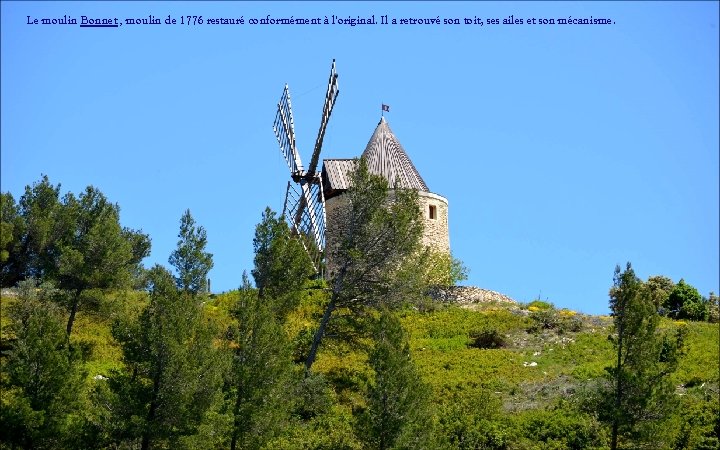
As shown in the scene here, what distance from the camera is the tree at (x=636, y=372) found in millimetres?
26672

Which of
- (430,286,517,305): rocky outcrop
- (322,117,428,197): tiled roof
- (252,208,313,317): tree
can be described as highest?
(322,117,428,197): tiled roof

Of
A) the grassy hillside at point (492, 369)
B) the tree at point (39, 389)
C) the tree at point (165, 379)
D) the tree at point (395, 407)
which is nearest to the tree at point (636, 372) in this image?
the grassy hillside at point (492, 369)

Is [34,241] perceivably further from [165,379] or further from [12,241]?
[165,379]

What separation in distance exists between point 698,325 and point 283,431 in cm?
2471

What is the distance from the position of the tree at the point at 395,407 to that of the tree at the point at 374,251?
319 inches

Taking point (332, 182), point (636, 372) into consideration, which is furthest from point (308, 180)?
point (636, 372)

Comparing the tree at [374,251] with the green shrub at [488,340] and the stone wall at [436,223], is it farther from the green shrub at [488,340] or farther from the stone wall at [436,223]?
the stone wall at [436,223]

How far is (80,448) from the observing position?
26.7m

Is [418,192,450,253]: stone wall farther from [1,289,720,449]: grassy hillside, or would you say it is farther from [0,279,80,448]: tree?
[0,279,80,448]: tree

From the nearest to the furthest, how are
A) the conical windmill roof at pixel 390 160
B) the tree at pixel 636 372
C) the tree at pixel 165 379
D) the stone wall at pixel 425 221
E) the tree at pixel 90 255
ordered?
1. the tree at pixel 165 379
2. the tree at pixel 636 372
3. the tree at pixel 90 255
4. the stone wall at pixel 425 221
5. the conical windmill roof at pixel 390 160

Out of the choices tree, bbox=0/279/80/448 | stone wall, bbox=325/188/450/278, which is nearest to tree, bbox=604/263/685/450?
tree, bbox=0/279/80/448

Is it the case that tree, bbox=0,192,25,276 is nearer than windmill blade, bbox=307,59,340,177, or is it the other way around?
tree, bbox=0,192,25,276

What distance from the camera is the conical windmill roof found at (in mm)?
53281

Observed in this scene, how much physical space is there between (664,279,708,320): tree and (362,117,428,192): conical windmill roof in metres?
13.6
